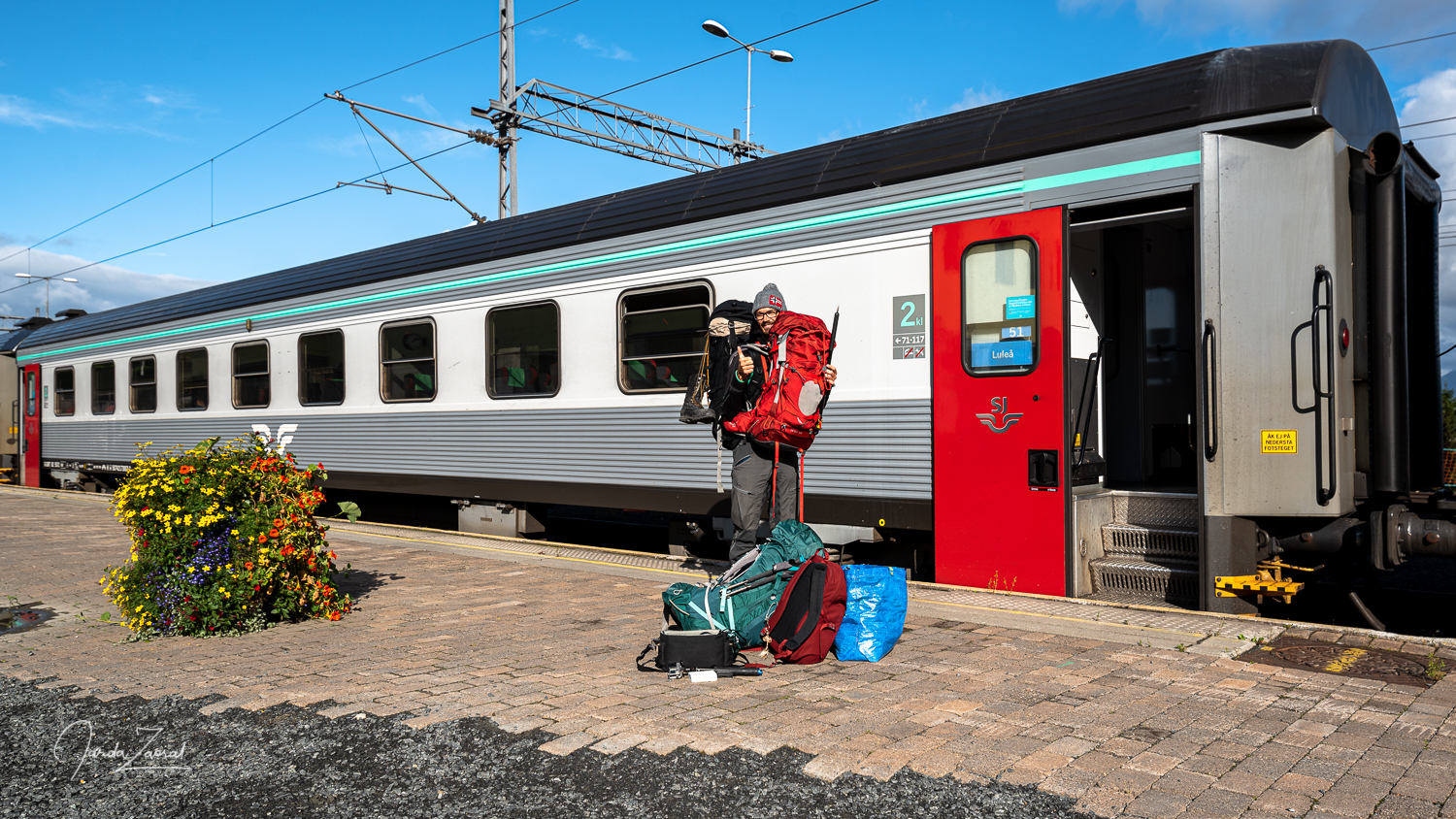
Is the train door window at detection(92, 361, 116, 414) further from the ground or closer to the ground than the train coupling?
further from the ground

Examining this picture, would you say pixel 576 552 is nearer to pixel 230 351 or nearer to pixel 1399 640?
pixel 1399 640

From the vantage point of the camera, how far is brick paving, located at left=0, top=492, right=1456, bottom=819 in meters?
3.22

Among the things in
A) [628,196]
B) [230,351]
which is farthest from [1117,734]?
[230,351]

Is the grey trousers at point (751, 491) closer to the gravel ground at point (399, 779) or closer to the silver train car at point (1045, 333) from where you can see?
the silver train car at point (1045, 333)

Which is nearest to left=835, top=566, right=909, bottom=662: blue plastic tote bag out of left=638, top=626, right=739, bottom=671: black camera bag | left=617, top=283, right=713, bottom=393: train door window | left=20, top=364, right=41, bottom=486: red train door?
left=638, top=626, right=739, bottom=671: black camera bag

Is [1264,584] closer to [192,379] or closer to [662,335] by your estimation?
[662,335]

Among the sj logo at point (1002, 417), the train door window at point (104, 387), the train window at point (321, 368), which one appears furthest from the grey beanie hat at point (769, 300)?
the train door window at point (104, 387)

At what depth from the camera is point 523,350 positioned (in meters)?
9.48

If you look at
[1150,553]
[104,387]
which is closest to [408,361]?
[1150,553]

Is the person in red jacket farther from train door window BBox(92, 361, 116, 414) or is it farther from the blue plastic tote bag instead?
train door window BBox(92, 361, 116, 414)

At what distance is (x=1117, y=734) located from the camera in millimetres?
3619

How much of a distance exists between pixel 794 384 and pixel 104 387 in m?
15.1

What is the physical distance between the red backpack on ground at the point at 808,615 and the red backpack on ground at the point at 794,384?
3.44ft

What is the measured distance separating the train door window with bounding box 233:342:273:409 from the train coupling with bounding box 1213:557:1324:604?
441 inches
